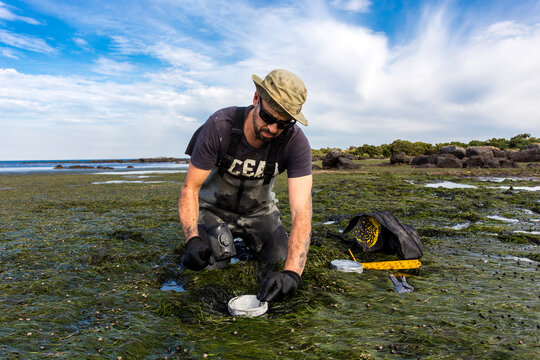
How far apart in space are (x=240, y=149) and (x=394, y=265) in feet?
8.89

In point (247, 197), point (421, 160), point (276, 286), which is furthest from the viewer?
point (421, 160)

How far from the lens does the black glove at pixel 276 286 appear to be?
307 cm

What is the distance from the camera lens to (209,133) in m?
4.08

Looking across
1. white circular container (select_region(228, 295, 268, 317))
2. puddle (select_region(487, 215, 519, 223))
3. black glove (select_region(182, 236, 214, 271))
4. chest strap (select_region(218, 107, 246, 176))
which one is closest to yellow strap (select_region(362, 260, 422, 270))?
white circular container (select_region(228, 295, 268, 317))

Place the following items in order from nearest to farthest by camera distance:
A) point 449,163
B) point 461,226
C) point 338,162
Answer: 1. point 461,226
2. point 449,163
3. point 338,162

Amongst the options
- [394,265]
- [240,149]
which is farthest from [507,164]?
[240,149]

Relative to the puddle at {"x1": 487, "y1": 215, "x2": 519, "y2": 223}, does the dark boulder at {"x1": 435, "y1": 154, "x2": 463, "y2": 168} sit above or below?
above

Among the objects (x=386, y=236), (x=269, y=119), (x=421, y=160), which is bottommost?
(x=386, y=236)

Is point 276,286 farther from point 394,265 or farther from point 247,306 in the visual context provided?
point 394,265

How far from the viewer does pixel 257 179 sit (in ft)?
14.9

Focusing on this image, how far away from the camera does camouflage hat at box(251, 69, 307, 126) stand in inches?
132

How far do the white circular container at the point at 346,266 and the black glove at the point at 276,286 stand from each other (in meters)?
1.28

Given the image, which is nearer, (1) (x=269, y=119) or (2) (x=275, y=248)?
(1) (x=269, y=119)

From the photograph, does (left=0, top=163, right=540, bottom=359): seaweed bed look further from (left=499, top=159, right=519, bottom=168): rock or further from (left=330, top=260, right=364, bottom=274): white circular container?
(left=499, top=159, right=519, bottom=168): rock
